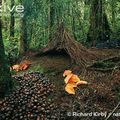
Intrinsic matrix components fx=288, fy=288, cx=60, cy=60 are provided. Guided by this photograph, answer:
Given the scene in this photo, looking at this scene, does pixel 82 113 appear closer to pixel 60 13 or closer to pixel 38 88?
pixel 38 88

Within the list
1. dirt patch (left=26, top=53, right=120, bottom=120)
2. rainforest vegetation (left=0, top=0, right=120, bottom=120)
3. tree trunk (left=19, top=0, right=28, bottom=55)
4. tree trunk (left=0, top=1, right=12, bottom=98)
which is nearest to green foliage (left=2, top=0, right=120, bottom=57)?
tree trunk (left=19, top=0, right=28, bottom=55)

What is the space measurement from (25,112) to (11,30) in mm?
9941

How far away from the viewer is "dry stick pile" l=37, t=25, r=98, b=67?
605cm

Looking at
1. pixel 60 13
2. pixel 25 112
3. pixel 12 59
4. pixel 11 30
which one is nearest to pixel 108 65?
pixel 25 112

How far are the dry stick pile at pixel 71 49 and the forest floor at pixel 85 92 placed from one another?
16 cm

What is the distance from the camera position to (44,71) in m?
6.01

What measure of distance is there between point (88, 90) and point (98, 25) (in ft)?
14.6

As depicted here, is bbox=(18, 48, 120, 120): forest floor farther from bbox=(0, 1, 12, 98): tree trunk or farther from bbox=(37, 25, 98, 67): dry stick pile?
bbox=(0, 1, 12, 98): tree trunk

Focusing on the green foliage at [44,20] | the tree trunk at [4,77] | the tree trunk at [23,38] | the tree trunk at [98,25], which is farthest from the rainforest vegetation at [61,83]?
the green foliage at [44,20]

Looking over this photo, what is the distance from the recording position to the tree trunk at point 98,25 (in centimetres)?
907

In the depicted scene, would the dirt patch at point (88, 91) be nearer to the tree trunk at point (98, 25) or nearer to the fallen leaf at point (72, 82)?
the fallen leaf at point (72, 82)

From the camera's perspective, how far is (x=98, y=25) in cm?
924

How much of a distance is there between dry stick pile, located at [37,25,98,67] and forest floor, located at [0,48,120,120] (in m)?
0.16

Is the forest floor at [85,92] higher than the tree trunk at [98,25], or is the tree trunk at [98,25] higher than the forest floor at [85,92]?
the tree trunk at [98,25]
